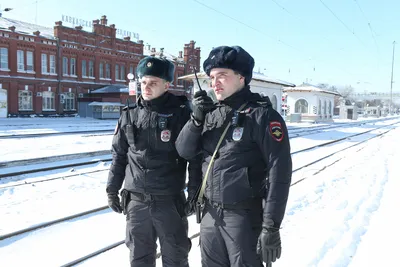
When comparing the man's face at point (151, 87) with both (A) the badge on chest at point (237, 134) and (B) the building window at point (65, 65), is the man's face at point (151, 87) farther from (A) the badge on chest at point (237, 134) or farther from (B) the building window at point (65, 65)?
(B) the building window at point (65, 65)

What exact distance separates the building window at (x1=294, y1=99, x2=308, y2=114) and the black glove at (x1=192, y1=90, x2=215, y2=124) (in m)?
40.4

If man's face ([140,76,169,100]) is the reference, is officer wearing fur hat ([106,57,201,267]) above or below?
below

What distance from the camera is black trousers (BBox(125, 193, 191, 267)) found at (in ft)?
9.50

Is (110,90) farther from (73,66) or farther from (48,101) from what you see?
(48,101)

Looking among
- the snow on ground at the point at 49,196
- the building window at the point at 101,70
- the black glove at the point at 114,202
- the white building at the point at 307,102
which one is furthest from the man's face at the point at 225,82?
the building window at the point at 101,70

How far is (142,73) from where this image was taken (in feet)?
10.3

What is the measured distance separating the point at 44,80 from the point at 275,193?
38.4 metres

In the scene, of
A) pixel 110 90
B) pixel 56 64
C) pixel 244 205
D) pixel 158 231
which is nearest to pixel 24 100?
pixel 56 64

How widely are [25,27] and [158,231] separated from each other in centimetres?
4118

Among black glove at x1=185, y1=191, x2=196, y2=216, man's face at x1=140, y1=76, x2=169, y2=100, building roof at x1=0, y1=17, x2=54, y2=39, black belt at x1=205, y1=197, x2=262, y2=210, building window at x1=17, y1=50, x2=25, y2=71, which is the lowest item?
black glove at x1=185, y1=191, x2=196, y2=216

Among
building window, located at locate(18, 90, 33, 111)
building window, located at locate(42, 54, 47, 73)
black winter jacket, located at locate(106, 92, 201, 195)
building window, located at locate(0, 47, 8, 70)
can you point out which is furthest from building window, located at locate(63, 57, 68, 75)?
black winter jacket, located at locate(106, 92, 201, 195)

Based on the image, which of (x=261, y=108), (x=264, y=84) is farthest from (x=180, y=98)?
(x=264, y=84)

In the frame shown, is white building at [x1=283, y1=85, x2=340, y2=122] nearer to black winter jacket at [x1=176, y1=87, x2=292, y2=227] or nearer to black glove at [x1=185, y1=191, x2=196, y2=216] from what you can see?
black glove at [x1=185, y1=191, x2=196, y2=216]

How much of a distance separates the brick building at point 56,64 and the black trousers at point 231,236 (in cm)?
3287
